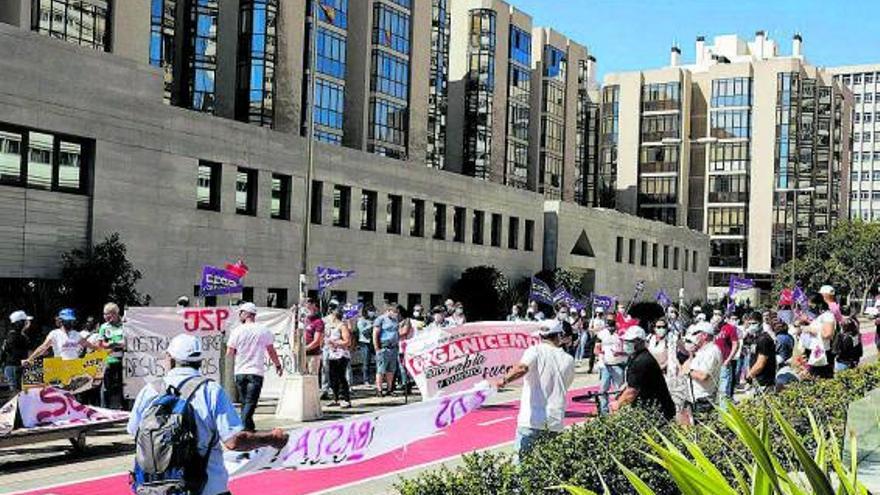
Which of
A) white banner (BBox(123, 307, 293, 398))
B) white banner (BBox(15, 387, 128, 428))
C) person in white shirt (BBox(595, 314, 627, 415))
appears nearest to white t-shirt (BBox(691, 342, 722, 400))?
person in white shirt (BBox(595, 314, 627, 415))

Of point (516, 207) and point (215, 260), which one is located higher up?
point (516, 207)

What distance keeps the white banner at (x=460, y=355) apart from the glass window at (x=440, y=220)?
30411 millimetres

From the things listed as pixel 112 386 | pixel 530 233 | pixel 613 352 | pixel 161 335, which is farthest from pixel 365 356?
pixel 530 233

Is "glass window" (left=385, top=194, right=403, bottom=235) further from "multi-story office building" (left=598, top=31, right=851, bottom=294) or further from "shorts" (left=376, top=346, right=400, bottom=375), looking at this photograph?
"multi-story office building" (left=598, top=31, right=851, bottom=294)

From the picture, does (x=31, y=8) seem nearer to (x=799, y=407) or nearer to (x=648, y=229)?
(x=799, y=407)

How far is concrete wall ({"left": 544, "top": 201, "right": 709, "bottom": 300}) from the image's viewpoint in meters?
61.7

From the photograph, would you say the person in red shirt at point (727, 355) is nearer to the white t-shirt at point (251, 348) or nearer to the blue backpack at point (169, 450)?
the white t-shirt at point (251, 348)

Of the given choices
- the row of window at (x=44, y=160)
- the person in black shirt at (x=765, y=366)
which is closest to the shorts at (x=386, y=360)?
the person in black shirt at (x=765, y=366)

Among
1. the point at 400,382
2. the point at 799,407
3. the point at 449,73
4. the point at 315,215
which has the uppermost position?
the point at 449,73

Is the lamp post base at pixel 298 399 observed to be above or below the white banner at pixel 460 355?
below

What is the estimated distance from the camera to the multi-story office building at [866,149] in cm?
15625

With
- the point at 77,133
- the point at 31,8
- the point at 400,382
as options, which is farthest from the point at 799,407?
the point at 31,8

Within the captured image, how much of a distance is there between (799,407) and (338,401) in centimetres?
1132

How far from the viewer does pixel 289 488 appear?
1137cm
